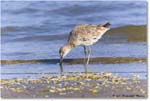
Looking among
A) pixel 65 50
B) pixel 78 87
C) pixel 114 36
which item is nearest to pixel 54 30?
pixel 65 50

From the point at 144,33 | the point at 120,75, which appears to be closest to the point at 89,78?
the point at 120,75

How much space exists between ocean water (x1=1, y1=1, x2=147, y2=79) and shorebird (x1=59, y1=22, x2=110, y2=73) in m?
0.15

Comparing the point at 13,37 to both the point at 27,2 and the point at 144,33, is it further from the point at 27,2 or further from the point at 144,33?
the point at 144,33

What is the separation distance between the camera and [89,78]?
7.86 meters

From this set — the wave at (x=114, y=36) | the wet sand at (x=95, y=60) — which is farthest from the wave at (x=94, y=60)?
the wave at (x=114, y=36)

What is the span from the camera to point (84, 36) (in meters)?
8.13

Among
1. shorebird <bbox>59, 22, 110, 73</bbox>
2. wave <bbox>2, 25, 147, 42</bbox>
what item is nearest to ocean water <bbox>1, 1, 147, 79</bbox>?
wave <bbox>2, 25, 147, 42</bbox>

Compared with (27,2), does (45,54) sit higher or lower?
lower

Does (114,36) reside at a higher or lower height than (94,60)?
higher

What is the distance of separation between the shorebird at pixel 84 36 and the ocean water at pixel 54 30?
0.50 ft

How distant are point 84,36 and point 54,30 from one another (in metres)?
0.83

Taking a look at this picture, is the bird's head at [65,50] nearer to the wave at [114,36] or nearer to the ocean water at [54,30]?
the ocean water at [54,30]

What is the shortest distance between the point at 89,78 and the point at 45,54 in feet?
2.68

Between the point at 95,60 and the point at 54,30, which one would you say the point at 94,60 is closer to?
the point at 95,60
